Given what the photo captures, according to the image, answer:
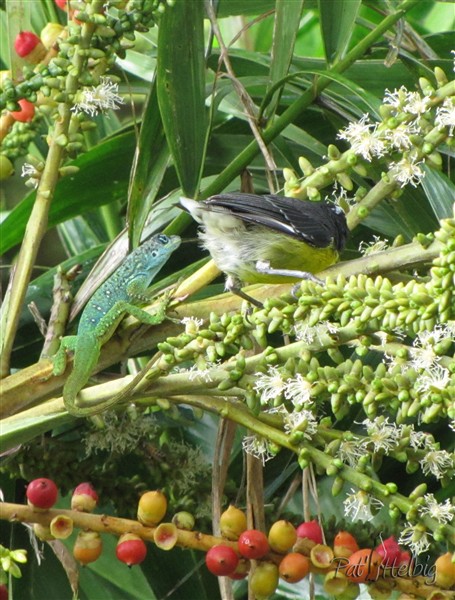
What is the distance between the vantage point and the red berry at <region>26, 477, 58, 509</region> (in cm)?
118

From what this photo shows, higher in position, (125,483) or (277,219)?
(277,219)

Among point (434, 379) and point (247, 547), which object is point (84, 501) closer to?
point (247, 547)

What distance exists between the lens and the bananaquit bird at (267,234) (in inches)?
57.9

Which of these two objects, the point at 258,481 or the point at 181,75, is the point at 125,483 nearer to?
the point at 258,481

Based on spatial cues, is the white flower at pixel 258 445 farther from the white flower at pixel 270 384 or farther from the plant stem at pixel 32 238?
the plant stem at pixel 32 238

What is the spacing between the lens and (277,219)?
1543 mm

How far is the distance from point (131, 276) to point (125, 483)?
432 mm

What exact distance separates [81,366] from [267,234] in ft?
1.64

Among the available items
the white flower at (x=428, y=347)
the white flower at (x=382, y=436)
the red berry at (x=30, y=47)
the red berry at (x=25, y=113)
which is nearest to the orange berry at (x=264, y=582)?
the white flower at (x=382, y=436)

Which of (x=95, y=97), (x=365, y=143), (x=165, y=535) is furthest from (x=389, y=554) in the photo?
(x=95, y=97)

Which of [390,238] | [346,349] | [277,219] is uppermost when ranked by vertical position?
[277,219]

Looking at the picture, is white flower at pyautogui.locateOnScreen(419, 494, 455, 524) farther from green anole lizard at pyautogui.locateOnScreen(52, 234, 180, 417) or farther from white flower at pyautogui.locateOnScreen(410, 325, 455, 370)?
green anole lizard at pyautogui.locateOnScreen(52, 234, 180, 417)

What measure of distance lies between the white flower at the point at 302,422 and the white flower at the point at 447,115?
0.38 meters

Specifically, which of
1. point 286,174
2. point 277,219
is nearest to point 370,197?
point 286,174
